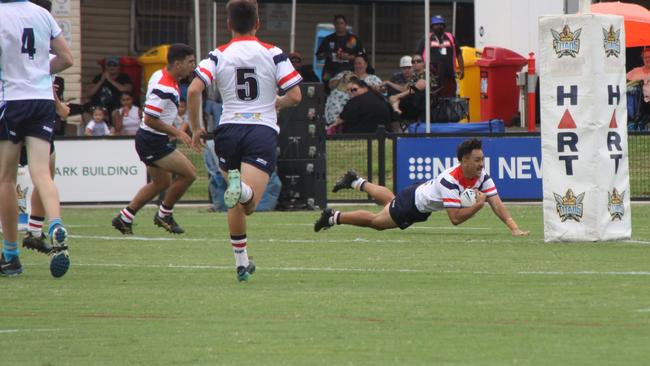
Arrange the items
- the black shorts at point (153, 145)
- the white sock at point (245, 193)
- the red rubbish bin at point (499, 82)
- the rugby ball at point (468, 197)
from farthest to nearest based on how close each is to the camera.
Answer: the red rubbish bin at point (499, 82)
the black shorts at point (153, 145)
the rugby ball at point (468, 197)
the white sock at point (245, 193)

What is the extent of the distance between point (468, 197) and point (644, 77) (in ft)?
34.7

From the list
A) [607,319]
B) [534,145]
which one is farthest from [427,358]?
[534,145]

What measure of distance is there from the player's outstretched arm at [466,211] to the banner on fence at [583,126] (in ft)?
2.72

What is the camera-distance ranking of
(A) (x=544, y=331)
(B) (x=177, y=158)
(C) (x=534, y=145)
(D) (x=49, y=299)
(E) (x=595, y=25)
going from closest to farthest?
→ (A) (x=544, y=331) → (D) (x=49, y=299) → (E) (x=595, y=25) → (B) (x=177, y=158) → (C) (x=534, y=145)

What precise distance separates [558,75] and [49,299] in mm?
6171

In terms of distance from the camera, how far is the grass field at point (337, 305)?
772 centimetres

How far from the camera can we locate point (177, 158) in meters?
16.9

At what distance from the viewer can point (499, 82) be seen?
27.5 metres

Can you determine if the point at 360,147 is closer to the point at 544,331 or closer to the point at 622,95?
the point at 622,95

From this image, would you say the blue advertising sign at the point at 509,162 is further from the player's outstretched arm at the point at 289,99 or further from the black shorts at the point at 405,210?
the player's outstretched arm at the point at 289,99

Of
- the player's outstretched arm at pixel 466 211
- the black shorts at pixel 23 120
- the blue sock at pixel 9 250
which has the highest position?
the black shorts at pixel 23 120

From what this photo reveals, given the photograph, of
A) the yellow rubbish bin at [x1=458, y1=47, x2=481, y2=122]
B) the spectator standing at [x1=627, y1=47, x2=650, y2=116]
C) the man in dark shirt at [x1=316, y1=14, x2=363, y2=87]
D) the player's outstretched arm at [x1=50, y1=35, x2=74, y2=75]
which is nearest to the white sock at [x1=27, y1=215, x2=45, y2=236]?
the player's outstretched arm at [x1=50, y1=35, x2=74, y2=75]

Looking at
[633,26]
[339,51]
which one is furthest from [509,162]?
[339,51]

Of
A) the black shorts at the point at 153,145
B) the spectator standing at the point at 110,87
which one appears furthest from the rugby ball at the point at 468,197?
the spectator standing at the point at 110,87
